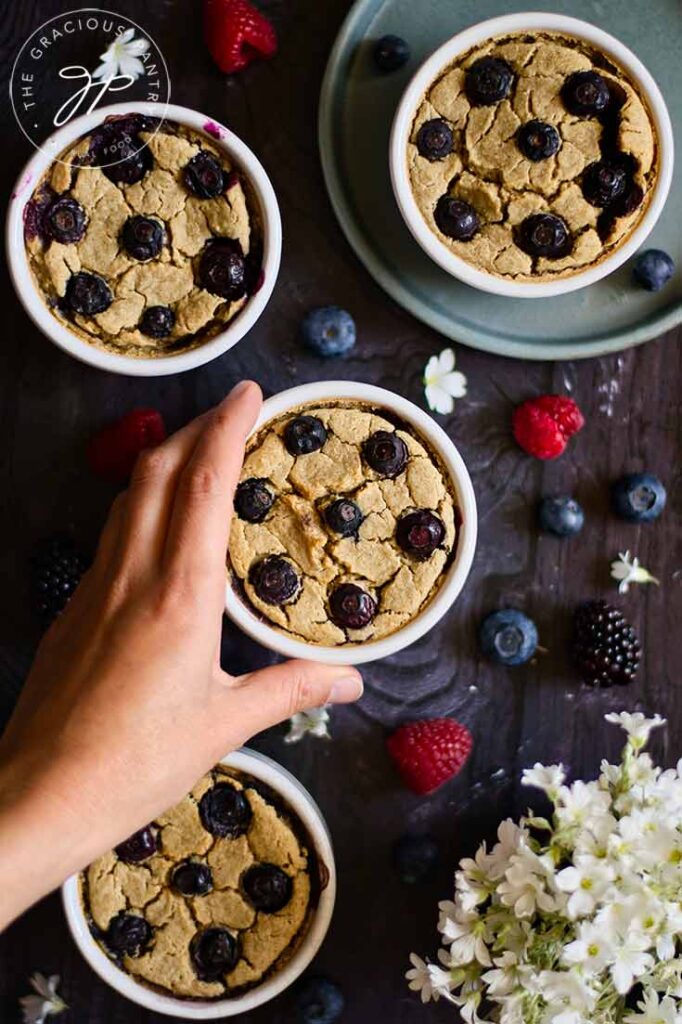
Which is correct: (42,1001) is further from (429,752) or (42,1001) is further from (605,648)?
(605,648)

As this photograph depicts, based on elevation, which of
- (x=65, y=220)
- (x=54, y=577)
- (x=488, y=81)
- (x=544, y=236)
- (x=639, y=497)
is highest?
(x=65, y=220)

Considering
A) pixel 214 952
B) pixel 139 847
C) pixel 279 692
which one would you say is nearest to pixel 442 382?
pixel 279 692

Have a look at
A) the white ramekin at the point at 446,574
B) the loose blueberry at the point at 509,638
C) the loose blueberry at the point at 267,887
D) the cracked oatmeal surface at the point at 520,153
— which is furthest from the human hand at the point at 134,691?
the cracked oatmeal surface at the point at 520,153

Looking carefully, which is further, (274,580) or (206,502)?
(274,580)

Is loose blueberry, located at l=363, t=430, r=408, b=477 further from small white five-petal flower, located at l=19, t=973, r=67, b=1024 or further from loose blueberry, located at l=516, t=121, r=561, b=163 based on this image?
small white five-petal flower, located at l=19, t=973, r=67, b=1024

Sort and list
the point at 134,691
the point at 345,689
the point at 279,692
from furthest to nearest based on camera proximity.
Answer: the point at 345,689, the point at 279,692, the point at 134,691

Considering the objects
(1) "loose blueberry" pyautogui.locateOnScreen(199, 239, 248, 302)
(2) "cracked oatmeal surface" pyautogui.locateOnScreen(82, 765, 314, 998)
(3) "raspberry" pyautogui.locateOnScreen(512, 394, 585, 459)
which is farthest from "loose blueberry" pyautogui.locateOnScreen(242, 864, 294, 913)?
(1) "loose blueberry" pyautogui.locateOnScreen(199, 239, 248, 302)

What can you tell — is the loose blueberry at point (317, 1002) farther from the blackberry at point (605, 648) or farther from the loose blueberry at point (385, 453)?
the loose blueberry at point (385, 453)
